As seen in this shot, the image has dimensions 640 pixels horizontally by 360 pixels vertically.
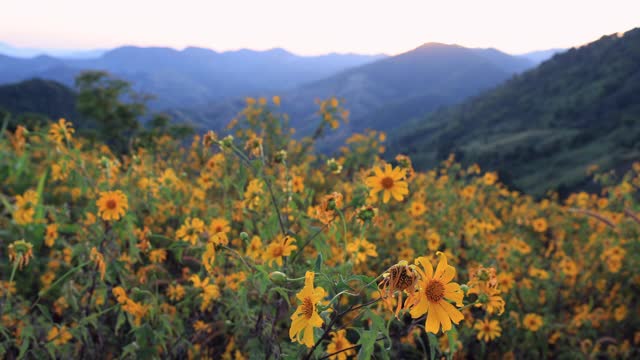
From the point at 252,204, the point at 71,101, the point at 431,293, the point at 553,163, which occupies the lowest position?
the point at 553,163

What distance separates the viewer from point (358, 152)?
7191mm

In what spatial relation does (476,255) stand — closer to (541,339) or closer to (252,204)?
(541,339)

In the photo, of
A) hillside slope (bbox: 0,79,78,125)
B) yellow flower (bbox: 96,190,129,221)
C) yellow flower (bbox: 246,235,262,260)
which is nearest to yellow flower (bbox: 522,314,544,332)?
yellow flower (bbox: 246,235,262,260)

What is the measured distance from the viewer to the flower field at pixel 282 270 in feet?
5.99

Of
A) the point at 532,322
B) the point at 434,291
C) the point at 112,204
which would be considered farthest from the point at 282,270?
the point at 532,322

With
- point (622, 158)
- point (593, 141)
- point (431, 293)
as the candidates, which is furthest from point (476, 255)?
point (593, 141)

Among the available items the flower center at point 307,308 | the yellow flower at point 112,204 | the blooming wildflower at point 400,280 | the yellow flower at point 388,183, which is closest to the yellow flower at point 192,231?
the yellow flower at point 112,204

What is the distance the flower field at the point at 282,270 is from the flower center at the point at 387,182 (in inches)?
0.4

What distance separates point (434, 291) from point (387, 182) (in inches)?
41.2

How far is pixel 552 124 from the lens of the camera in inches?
3558

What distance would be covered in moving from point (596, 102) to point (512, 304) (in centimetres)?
9932

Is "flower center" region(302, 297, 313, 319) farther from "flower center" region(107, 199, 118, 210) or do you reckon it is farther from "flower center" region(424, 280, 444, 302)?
"flower center" region(107, 199, 118, 210)

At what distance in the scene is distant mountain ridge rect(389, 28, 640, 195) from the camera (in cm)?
6562

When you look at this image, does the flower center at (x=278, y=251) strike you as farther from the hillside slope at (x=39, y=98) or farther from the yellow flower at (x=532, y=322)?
the hillside slope at (x=39, y=98)
